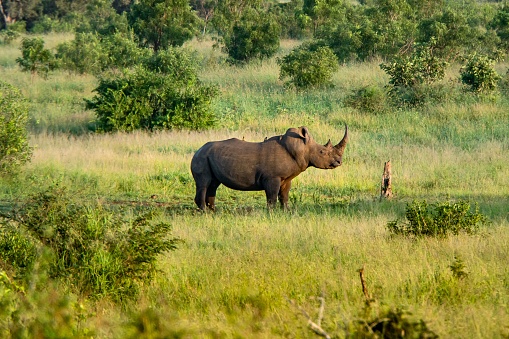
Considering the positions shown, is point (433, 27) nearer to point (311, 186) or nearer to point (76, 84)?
point (76, 84)

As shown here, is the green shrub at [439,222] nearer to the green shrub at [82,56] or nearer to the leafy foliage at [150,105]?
the leafy foliage at [150,105]

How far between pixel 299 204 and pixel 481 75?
37.3 ft

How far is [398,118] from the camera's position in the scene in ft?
69.4

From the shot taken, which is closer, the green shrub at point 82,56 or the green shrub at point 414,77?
the green shrub at point 414,77

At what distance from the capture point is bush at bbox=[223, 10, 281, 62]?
30.5 meters

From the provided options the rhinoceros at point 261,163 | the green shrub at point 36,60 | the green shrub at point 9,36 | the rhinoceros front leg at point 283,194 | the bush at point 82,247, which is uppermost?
the bush at point 82,247

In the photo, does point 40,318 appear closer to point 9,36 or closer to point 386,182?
point 386,182

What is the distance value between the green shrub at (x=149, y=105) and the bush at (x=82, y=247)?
40.1 feet

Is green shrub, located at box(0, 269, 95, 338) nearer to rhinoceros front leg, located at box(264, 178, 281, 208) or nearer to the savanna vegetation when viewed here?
the savanna vegetation

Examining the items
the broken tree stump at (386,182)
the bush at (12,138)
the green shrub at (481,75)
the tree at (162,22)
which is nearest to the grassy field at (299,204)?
the broken tree stump at (386,182)

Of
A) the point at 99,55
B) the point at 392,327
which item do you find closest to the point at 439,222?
the point at 392,327

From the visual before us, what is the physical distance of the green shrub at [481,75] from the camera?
2280 centimetres

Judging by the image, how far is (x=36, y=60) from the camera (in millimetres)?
29703

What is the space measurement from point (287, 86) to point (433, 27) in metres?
6.05
